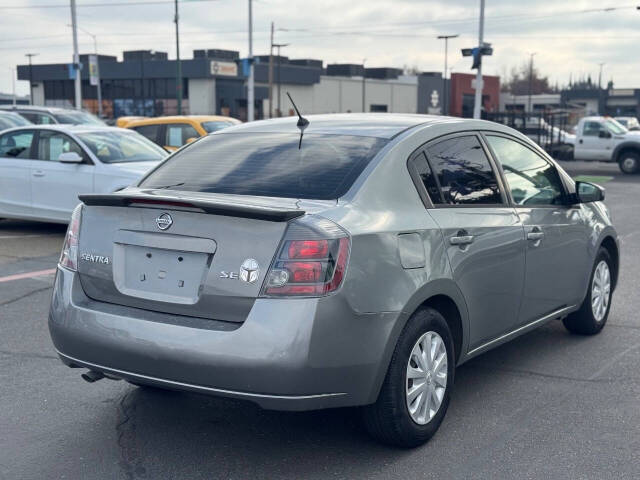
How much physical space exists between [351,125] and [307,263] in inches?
57.2

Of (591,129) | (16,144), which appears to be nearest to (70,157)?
(16,144)

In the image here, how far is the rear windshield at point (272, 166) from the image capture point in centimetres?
427

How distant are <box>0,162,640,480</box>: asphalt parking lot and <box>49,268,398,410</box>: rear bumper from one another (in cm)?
43

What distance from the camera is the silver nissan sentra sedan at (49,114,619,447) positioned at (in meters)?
3.69

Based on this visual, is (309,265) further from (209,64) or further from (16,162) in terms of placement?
(209,64)

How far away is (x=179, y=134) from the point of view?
57.1ft

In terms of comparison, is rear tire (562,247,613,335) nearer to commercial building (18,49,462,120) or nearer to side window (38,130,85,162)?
side window (38,130,85,162)

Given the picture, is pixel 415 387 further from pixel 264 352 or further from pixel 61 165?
pixel 61 165

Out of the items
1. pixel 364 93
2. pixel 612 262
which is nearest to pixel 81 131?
pixel 612 262

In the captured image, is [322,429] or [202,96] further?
[202,96]

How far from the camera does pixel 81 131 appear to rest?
11.9 metres

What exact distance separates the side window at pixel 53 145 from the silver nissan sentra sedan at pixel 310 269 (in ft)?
23.6

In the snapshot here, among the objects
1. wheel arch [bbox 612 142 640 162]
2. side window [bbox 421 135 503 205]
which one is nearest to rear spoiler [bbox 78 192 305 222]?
side window [bbox 421 135 503 205]

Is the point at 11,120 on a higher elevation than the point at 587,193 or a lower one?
lower
